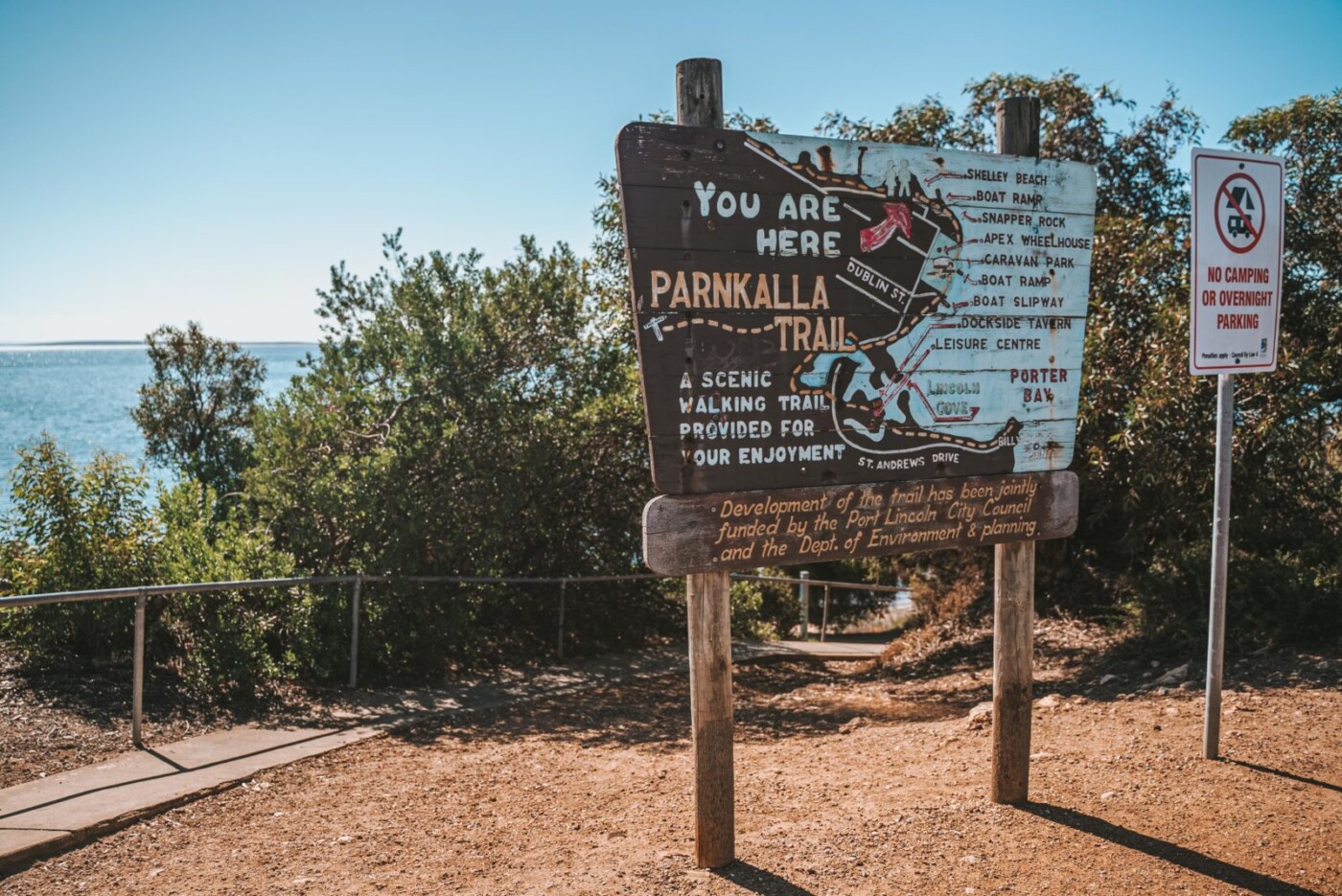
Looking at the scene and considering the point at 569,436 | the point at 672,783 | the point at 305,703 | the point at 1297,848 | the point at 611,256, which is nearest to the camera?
the point at 1297,848

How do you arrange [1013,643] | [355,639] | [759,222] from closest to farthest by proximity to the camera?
[759,222] < [1013,643] < [355,639]

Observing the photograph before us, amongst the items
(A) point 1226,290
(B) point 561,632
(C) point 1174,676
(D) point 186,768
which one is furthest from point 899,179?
(B) point 561,632

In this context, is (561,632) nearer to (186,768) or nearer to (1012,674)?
(186,768)

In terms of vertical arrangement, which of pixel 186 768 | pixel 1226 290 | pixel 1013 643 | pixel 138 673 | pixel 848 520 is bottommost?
pixel 186 768

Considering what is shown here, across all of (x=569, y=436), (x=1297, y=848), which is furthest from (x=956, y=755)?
(x=569, y=436)

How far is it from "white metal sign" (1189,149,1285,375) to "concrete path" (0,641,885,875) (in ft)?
18.2

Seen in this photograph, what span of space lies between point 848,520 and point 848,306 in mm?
900

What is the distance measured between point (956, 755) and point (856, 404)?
257 centimetres

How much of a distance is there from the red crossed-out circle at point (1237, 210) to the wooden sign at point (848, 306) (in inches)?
25.9

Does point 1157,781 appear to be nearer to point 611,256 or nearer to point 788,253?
point 788,253

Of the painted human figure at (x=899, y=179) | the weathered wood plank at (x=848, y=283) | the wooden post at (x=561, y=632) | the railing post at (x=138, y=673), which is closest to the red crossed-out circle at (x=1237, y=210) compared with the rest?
the weathered wood plank at (x=848, y=283)

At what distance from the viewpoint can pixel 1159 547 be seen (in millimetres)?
7996

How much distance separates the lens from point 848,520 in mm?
4156

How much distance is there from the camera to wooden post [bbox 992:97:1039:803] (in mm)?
4570
